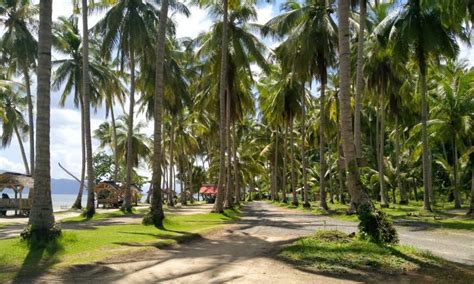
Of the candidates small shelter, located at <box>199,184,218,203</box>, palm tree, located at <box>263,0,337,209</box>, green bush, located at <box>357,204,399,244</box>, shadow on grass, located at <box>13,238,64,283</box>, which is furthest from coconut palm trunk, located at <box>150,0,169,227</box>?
small shelter, located at <box>199,184,218,203</box>

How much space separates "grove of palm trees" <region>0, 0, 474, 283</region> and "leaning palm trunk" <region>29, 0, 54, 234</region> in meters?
0.03

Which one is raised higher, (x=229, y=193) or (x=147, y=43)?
(x=147, y=43)

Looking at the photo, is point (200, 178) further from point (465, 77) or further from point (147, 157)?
point (465, 77)

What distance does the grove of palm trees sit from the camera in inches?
430

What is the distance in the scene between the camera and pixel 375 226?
12984 millimetres

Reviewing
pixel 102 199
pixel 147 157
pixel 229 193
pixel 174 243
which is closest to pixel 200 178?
pixel 147 157

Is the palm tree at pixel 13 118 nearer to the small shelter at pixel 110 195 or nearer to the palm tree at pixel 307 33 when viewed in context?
the small shelter at pixel 110 195

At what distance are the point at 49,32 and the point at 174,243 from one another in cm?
675

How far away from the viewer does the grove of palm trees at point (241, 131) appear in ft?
35.8

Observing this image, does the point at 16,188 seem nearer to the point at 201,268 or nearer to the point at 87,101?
the point at 87,101

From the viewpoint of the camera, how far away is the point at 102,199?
47344mm

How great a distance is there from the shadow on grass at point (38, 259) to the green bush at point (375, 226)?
7.66 m

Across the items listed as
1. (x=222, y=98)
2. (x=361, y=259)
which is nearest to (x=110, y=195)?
(x=222, y=98)

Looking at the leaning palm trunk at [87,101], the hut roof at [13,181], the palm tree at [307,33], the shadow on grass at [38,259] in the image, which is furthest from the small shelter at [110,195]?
the shadow on grass at [38,259]
